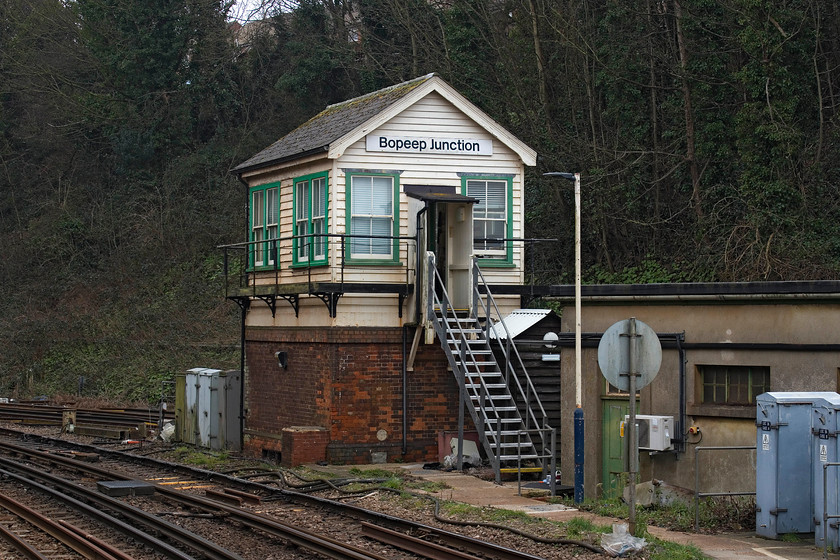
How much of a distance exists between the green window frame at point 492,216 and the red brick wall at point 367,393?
2351 mm

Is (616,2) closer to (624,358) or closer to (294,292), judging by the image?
(294,292)

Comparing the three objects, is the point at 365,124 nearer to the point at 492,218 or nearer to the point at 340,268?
the point at 340,268

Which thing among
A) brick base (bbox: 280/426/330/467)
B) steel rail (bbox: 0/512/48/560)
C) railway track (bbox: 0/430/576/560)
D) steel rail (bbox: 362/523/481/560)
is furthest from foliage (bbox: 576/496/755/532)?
brick base (bbox: 280/426/330/467)

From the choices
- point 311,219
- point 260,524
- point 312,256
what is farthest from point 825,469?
point 311,219

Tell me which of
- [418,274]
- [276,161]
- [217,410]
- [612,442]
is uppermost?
[276,161]

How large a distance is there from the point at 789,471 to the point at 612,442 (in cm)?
493

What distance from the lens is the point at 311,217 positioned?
22.8 m

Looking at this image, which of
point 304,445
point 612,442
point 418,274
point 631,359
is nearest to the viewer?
point 631,359

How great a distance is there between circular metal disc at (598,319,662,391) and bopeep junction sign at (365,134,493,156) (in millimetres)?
11239

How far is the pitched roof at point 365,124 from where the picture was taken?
870 inches

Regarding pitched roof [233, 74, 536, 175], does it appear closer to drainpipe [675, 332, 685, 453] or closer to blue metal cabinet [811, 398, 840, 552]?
drainpipe [675, 332, 685, 453]

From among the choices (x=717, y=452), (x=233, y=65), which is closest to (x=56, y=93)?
(x=233, y=65)

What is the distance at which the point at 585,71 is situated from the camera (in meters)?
35.2

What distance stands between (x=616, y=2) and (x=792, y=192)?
9.52 metres
